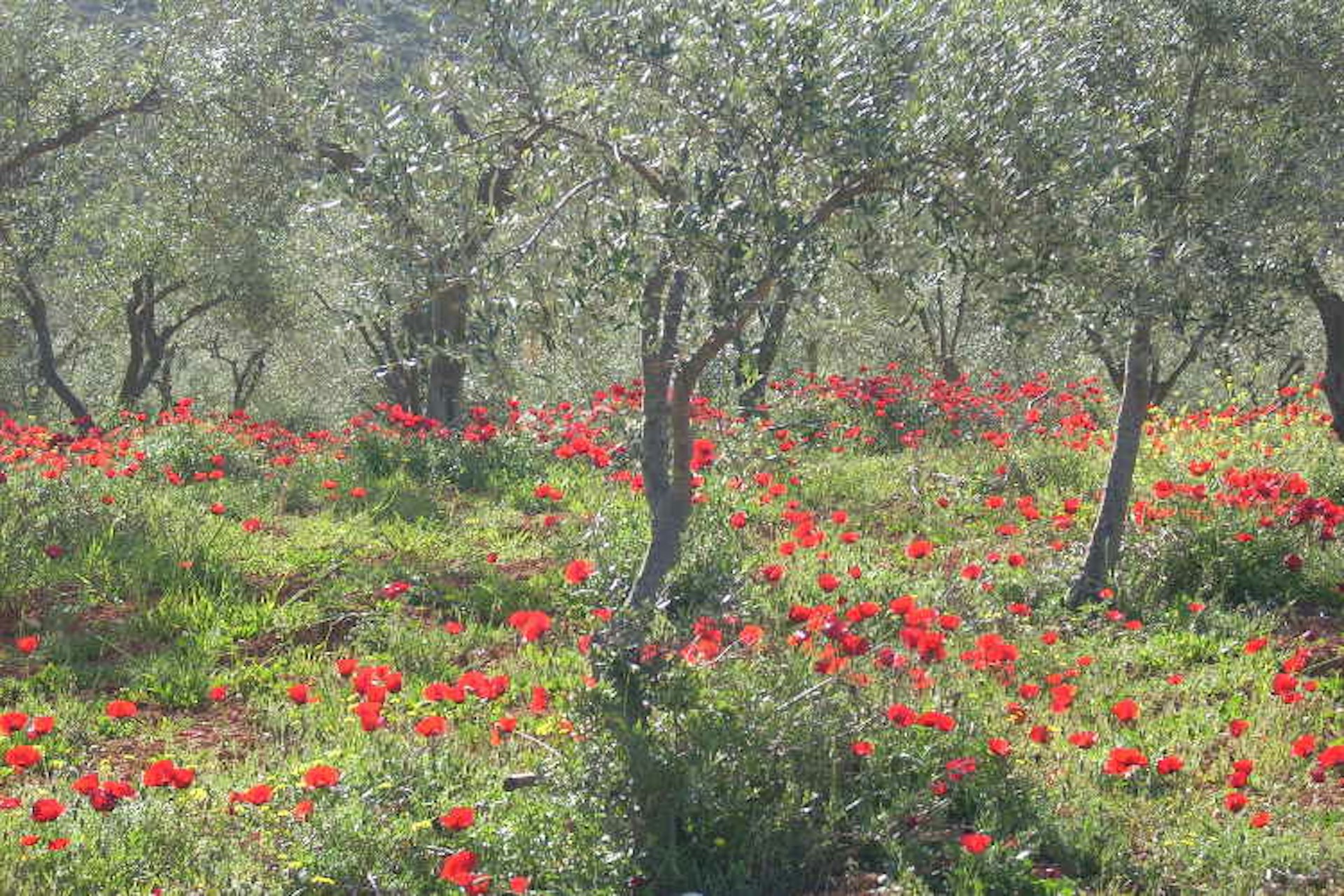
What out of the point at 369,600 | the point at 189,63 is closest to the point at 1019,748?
the point at 369,600

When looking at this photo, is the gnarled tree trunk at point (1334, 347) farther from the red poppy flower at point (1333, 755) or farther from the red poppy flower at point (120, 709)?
the red poppy flower at point (120, 709)

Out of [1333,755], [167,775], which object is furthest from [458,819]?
[1333,755]

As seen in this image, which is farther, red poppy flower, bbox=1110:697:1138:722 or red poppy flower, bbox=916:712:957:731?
red poppy flower, bbox=1110:697:1138:722

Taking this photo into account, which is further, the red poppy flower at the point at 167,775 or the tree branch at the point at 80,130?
the tree branch at the point at 80,130

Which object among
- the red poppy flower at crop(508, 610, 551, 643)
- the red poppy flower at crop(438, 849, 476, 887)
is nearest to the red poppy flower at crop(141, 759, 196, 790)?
the red poppy flower at crop(438, 849, 476, 887)

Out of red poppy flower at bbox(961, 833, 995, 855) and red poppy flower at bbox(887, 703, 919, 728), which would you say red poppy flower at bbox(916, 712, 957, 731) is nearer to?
red poppy flower at bbox(887, 703, 919, 728)

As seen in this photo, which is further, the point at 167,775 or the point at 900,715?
the point at 900,715

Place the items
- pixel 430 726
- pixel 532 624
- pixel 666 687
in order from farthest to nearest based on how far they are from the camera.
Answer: pixel 532 624 → pixel 666 687 → pixel 430 726

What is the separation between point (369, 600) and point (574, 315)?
123 inches

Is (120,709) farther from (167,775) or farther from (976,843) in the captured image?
(976,843)

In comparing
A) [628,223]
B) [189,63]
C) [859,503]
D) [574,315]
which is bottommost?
[859,503]

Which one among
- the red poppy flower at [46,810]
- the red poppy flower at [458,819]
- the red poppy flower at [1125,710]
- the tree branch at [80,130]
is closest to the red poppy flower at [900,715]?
the red poppy flower at [1125,710]

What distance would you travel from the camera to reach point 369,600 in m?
7.57

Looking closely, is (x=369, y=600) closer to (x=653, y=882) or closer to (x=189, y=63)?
(x=653, y=882)
